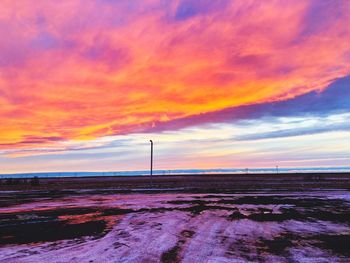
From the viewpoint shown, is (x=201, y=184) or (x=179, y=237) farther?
(x=201, y=184)

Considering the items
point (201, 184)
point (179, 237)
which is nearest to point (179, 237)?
point (179, 237)

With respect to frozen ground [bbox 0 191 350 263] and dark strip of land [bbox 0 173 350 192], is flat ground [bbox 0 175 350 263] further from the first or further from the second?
dark strip of land [bbox 0 173 350 192]

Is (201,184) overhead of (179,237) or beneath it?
overhead

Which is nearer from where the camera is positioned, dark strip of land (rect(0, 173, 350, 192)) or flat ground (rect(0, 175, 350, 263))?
flat ground (rect(0, 175, 350, 263))

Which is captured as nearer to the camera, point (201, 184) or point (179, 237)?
point (179, 237)

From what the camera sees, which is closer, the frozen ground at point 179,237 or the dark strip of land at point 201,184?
the frozen ground at point 179,237

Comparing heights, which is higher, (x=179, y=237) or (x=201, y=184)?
(x=201, y=184)

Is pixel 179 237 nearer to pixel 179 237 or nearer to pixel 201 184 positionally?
pixel 179 237

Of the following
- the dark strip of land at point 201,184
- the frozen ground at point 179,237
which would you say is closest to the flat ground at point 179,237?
the frozen ground at point 179,237

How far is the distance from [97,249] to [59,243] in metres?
1.59

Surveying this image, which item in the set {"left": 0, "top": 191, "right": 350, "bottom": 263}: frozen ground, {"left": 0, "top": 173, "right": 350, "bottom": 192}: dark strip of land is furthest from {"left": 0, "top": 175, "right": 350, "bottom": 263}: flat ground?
{"left": 0, "top": 173, "right": 350, "bottom": 192}: dark strip of land

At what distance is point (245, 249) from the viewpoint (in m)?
10.3

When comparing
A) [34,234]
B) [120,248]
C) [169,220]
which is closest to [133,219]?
[169,220]

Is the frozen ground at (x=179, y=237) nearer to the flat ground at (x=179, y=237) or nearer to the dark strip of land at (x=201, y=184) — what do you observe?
the flat ground at (x=179, y=237)
